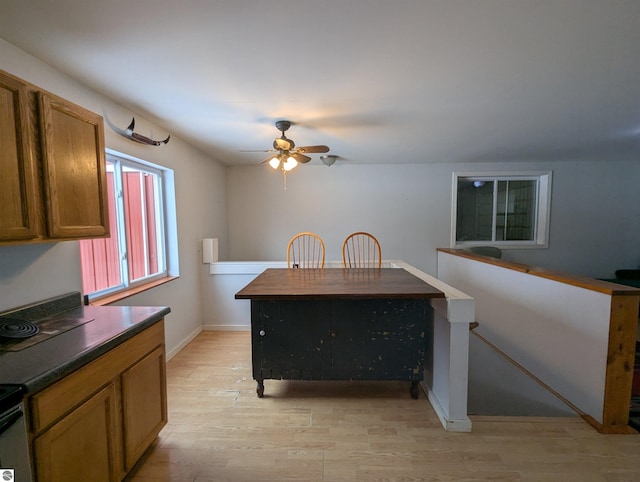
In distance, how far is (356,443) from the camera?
1.60m

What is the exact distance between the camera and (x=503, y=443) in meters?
1.59

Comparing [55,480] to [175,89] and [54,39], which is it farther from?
[175,89]

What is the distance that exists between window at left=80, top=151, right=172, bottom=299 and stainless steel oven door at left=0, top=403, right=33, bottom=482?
1.28m

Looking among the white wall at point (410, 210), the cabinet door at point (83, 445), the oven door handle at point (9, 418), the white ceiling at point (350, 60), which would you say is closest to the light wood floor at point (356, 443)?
the cabinet door at point (83, 445)

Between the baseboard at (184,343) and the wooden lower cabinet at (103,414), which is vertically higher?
the wooden lower cabinet at (103,414)

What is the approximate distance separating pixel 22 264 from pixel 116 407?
0.92 metres

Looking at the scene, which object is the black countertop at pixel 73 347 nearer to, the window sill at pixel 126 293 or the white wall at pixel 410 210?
the window sill at pixel 126 293

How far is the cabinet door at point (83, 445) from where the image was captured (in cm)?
93

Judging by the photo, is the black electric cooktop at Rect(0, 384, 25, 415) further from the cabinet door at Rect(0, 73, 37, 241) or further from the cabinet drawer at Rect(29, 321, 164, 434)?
the cabinet door at Rect(0, 73, 37, 241)

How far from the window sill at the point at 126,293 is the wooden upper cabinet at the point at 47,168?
0.69 meters

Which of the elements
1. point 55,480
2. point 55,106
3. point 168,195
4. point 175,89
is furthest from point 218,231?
point 55,480

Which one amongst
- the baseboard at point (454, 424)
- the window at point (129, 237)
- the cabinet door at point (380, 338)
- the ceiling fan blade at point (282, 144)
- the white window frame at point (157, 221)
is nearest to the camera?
the baseboard at point (454, 424)

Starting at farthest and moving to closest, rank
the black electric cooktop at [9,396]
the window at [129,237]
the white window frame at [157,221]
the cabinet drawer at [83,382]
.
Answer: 1. the white window frame at [157,221]
2. the window at [129,237]
3. the cabinet drawer at [83,382]
4. the black electric cooktop at [9,396]

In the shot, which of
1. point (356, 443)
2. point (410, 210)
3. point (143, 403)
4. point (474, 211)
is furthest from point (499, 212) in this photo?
point (143, 403)
